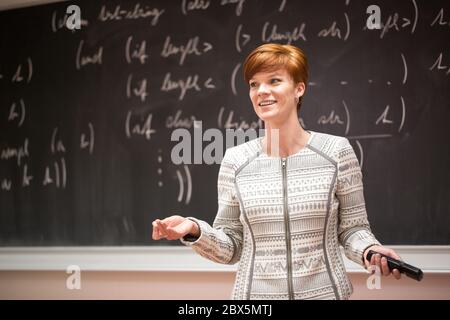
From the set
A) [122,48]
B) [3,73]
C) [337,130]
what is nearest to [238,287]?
[337,130]

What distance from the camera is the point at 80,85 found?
263 cm

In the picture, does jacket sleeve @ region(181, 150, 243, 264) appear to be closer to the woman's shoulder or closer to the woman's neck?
the woman's neck

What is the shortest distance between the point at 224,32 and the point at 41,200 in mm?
1307

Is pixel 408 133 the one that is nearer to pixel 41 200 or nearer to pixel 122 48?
pixel 122 48

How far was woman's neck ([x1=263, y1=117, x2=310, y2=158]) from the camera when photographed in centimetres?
128

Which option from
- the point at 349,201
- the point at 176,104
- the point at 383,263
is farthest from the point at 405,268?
the point at 176,104

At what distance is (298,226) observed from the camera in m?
1.20

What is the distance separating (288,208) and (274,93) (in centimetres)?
28

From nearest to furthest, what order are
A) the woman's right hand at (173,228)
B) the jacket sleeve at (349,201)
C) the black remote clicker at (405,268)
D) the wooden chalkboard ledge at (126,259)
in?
the black remote clicker at (405,268)
the woman's right hand at (173,228)
the jacket sleeve at (349,201)
the wooden chalkboard ledge at (126,259)

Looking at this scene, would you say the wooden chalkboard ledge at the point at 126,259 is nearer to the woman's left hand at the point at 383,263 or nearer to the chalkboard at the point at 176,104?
the chalkboard at the point at 176,104

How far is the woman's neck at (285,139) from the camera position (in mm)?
1282

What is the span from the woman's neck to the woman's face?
1.0 inches

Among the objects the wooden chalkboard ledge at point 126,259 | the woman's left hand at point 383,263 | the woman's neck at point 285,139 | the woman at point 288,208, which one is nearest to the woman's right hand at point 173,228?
the woman at point 288,208
